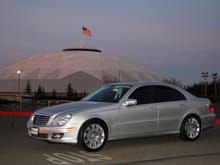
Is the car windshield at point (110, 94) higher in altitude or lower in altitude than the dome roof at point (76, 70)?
lower

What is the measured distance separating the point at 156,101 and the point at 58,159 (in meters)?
3.21

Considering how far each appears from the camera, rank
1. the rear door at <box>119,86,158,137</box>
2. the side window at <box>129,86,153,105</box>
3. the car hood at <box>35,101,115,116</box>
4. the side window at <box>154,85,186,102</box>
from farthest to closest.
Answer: the side window at <box>154,85,186,102</box> → the side window at <box>129,86,153,105</box> → the rear door at <box>119,86,158,137</box> → the car hood at <box>35,101,115,116</box>

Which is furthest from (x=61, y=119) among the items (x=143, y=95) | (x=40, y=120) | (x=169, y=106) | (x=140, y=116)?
(x=169, y=106)

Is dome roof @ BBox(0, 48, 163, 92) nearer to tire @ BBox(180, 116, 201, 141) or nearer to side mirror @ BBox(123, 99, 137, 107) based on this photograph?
tire @ BBox(180, 116, 201, 141)

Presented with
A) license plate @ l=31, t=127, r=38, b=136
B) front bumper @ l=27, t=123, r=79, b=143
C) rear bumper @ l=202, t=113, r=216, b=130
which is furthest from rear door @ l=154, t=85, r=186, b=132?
license plate @ l=31, t=127, r=38, b=136

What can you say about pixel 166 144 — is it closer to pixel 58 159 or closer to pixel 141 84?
pixel 141 84

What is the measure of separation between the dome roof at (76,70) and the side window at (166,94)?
254 feet

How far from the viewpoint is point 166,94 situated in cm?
1103

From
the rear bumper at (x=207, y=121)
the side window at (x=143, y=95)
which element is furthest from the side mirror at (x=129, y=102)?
the rear bumper at (x=207, y=121)

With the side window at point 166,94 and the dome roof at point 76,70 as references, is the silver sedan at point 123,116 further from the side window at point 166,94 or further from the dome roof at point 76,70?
the dome roof at point 76,70

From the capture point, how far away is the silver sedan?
9289mm

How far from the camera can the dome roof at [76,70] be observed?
297ft

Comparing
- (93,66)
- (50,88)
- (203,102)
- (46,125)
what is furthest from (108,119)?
(93,66)

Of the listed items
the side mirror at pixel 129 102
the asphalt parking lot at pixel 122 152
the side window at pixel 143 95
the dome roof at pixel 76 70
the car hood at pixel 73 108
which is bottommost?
the asphalt parking lot at pixel 122 152
